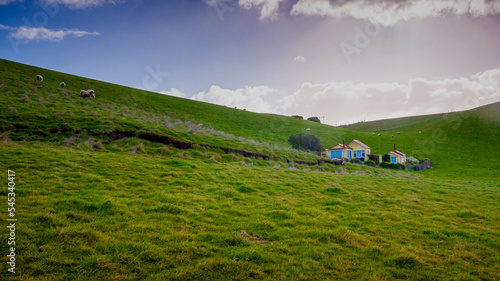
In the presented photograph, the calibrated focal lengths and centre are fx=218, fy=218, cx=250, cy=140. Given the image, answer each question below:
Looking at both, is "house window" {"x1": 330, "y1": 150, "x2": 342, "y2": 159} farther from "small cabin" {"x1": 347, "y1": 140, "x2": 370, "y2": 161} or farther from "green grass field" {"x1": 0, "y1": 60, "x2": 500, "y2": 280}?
"green grass field" {"x1": 0, "y1": 60, "x2": 500, "y2": 280}

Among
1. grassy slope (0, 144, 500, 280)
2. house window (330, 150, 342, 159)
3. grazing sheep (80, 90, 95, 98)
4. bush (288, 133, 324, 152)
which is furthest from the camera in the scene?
house window (330, 150, 342, 159)

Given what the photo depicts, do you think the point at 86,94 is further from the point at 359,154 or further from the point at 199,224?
the point at 359,154

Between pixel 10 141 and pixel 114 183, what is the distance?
10.1 m

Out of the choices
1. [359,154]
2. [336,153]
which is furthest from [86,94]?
[359,154]

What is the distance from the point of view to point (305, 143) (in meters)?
55.6

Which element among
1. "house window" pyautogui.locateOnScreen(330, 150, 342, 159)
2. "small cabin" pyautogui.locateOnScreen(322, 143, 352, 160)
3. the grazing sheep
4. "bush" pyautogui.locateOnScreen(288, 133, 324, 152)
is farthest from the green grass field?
"house window" pyautogui.locateOnScreen(330, 150, 342, 159)

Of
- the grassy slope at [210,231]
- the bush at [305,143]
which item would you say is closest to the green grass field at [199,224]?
the grassy slope at [210,231]

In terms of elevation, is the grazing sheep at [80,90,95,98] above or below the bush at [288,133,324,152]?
A: above

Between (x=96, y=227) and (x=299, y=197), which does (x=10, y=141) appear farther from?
(x=299, y=197)

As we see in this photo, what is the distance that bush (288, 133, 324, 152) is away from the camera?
5497 centimetres

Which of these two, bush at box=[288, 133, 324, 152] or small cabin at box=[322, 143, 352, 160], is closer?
bush at box=[288, 133, 324, 152]

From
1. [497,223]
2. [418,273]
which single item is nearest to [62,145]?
→ [418,273]

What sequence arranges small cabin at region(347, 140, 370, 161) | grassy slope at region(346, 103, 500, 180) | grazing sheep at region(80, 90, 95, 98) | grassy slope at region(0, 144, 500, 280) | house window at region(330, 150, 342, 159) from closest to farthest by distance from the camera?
grassy slope at region(0, 144, 500, 280) → grazing sheep at region(80, 90, 95, 98) → grassy slope at region(346, 103, 500, 180) → house window at region(330, 150, 342, 159) → small cabin at region(347, 140, 370, 161)

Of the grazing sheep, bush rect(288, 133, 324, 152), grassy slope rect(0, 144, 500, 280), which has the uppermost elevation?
the grazing sheep
